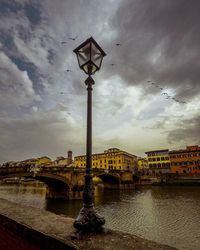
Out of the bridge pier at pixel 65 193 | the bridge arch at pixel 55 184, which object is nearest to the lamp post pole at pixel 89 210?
the bridge arch at pixel 55 184

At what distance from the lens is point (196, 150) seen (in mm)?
61688

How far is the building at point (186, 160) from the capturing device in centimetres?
6150

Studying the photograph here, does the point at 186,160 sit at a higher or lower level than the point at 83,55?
higher

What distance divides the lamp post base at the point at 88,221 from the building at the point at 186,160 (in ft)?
216

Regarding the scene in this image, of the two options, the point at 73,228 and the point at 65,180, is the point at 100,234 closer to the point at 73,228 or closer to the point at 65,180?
the point at 73,228

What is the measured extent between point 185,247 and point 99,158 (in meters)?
78.5

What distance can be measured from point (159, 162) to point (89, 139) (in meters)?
74.6

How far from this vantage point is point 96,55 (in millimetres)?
3846

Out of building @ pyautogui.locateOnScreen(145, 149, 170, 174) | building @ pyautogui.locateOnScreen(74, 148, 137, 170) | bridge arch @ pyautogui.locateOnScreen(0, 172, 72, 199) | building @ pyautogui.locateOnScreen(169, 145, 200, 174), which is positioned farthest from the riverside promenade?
building @ pyautogui.locateOnScreen(74, 148, 137, 170)

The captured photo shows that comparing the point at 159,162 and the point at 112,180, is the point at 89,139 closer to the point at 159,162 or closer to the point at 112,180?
the point at 112,180

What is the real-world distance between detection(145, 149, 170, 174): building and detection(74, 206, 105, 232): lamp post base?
236ft

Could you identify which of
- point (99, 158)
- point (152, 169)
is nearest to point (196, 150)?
point (152, 169)

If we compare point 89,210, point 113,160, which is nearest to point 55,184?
point 89,210

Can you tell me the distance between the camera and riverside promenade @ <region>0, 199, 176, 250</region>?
2252 mm
